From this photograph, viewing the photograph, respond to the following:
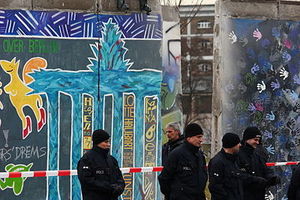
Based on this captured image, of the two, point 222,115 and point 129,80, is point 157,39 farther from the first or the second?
point 222,115

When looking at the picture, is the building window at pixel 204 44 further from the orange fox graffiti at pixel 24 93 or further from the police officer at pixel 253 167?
the police officer at pixel 253 167

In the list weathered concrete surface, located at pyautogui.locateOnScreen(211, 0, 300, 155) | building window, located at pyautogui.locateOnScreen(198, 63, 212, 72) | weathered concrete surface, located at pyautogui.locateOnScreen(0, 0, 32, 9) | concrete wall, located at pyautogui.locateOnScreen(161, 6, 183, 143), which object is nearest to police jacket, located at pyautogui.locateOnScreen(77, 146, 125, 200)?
weathered concrete surface, located at pyautogui.locateOnScreen(0, 0, 32, 9)

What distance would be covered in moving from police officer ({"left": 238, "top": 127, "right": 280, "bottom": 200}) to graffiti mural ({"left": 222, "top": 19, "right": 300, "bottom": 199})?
4.32 m

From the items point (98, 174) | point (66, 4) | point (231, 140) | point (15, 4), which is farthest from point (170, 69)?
point (98, 174)

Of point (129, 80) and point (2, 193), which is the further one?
point (129, 80)

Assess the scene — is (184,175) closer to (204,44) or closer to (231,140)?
(231,140)

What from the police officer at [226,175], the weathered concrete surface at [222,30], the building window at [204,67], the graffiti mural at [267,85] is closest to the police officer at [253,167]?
the police officer at [226,175]

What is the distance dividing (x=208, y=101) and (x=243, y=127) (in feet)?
152

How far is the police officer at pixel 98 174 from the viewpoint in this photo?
32.7ft

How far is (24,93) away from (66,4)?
75.8 inches

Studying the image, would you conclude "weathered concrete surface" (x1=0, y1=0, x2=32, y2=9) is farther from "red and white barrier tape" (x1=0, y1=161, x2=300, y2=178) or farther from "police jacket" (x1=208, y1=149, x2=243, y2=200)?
"police jacket" (x1=208, y1=149, x2=243, y2=200)

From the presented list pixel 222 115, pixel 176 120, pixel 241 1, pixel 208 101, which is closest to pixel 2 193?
pixel 176 120

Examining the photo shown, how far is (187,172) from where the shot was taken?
976 cm

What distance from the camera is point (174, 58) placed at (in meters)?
15.1
